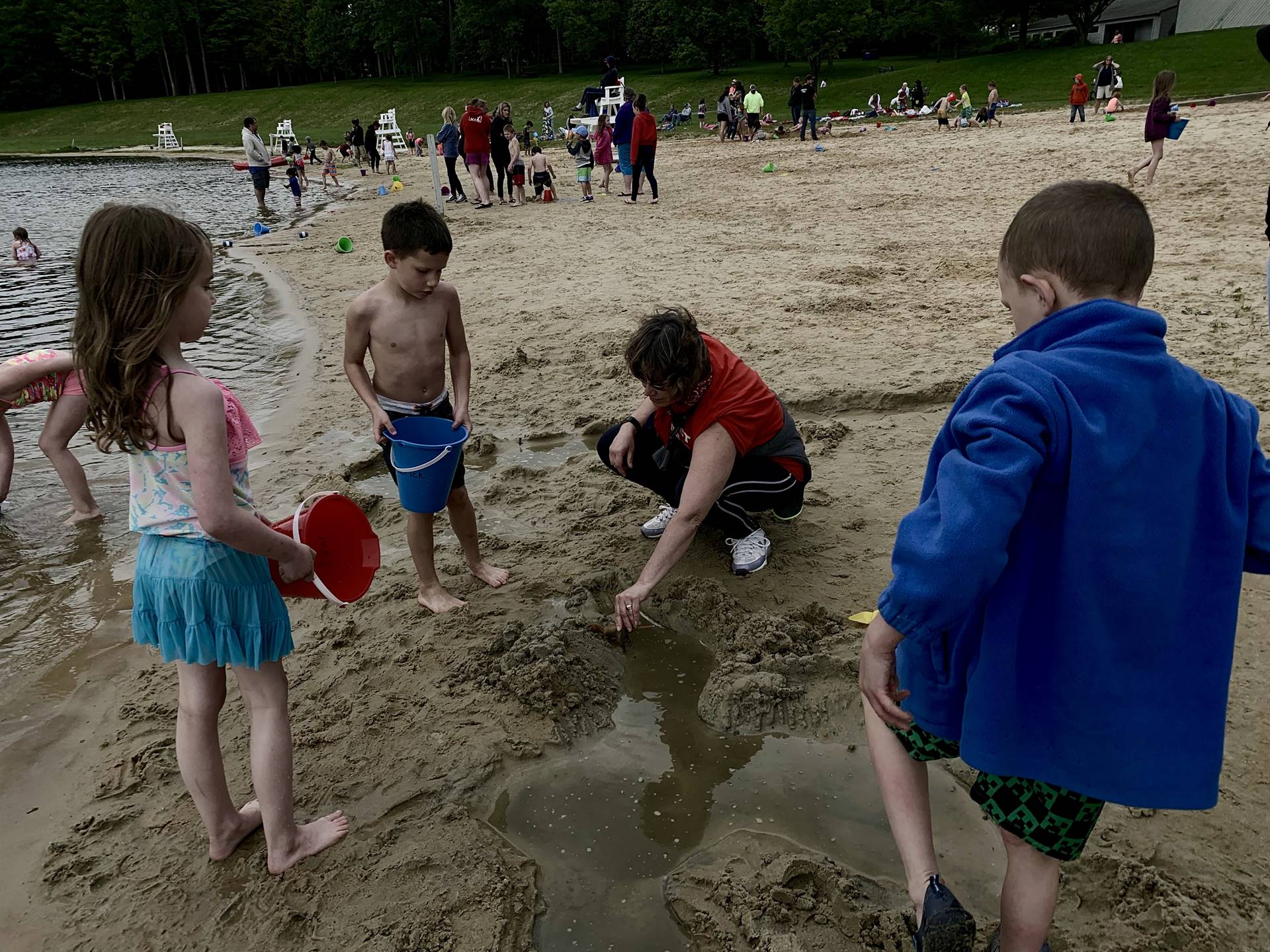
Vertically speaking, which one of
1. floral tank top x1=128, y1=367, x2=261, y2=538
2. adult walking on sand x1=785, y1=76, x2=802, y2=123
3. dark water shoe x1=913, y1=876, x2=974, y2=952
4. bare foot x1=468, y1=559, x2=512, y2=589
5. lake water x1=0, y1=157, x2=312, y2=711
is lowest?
lake water x1=0, y1=157, x2=312, y2=711

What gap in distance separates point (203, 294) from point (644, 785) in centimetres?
177

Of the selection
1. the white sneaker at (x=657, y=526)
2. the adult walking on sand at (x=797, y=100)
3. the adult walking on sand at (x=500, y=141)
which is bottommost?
the white sneaker at (x=657, y=526)

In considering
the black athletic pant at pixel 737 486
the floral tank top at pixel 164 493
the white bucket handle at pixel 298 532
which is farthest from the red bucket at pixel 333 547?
the black athletic pant at pixel 737 486

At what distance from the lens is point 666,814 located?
A: 2377 mm

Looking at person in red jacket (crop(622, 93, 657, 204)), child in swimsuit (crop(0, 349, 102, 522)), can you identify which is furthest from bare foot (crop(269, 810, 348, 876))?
person in red jacket (crop(622, 93, 657, 204))

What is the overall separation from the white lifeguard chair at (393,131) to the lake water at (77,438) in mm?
13882

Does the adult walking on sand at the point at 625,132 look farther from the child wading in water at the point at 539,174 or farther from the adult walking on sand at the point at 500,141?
the adult walking on sand at the point at 500,141

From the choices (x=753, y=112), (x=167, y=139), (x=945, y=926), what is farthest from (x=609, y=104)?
(x=167, y=139)

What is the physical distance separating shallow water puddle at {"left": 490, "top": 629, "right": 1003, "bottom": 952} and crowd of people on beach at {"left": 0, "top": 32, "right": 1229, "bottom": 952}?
47 cm

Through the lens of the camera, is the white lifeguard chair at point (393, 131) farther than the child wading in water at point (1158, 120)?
Yes

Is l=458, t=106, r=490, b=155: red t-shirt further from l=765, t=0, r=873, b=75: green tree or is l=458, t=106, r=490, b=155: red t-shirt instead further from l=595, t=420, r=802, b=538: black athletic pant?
l=765, t=0, r=873, b=75: green tree

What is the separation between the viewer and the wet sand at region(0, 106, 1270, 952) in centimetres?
207

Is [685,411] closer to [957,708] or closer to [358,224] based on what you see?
[957,708]

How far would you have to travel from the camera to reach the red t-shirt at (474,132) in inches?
581
